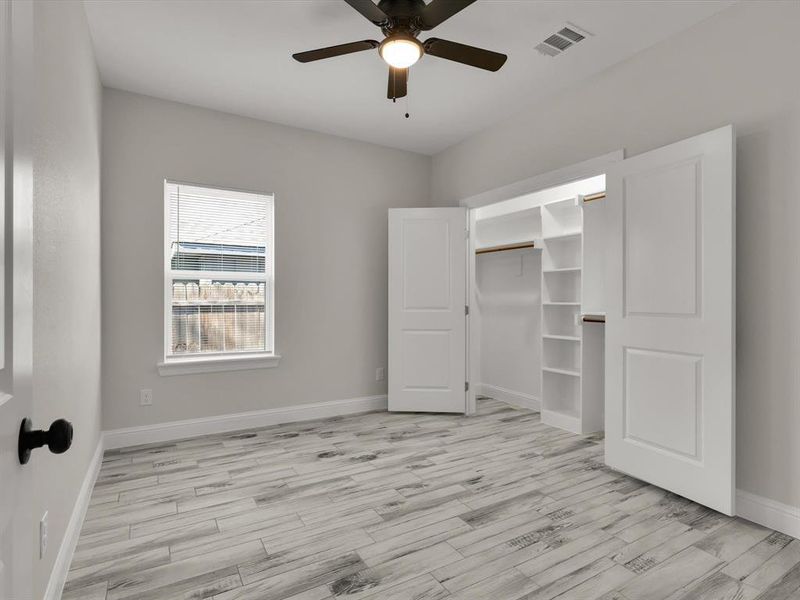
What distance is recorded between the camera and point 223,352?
13.4ft

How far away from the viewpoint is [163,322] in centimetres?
376

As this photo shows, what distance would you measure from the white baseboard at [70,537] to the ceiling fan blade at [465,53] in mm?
2870

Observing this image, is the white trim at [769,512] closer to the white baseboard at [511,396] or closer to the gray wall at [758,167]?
the gray wall at [758,167]

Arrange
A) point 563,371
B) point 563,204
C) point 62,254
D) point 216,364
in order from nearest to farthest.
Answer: point 62,254, point 216,364, point 563,371, point 563,204

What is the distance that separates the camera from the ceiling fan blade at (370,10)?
207 cm

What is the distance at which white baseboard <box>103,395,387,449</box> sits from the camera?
11.9ft

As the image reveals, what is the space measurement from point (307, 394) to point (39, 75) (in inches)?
130

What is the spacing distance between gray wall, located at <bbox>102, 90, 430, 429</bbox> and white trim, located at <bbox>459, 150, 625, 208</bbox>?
1.00 metres

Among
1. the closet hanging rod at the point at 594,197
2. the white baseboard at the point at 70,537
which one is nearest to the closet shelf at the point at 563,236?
the closet hanging rod at the point at 594,197

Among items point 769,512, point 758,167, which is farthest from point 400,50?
point 769,512

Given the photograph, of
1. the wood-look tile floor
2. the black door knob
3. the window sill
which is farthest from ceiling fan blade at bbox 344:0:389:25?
the window sill

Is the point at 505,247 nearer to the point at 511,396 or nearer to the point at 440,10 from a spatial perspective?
the point at 511,396

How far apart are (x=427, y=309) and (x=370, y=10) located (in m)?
2.91

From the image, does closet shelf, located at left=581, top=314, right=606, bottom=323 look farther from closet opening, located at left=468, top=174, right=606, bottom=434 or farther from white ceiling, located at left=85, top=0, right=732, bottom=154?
white ceiling, located at left=85, top=0, right=732, bottom=154
